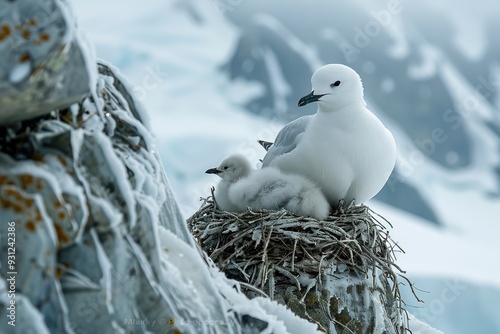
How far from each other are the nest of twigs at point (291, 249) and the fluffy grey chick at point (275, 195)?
0.10 metres

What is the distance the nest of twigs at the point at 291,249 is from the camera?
470 cm

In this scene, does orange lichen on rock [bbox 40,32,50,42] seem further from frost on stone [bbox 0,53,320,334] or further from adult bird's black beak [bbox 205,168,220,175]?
adult bird's black beak [bbox 205,168,220,175]

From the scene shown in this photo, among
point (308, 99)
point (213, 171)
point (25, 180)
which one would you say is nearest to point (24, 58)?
point (25, 180)

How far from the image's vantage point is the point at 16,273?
202cm

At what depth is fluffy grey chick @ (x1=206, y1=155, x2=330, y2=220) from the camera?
5.01 m

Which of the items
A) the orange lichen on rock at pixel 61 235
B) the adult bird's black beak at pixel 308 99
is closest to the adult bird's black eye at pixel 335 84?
the adult bird's black beak at pixel 308 99

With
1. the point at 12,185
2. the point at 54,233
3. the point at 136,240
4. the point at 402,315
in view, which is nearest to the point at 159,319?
the point at 136,240

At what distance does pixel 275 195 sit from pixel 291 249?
50cm

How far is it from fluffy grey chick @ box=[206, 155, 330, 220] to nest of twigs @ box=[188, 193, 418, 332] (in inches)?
3.9

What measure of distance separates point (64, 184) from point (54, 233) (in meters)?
0.16

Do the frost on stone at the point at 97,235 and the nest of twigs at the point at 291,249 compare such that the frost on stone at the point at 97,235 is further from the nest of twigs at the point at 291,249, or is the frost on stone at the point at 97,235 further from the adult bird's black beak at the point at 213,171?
the adult bird's black beak at the point at 213,171

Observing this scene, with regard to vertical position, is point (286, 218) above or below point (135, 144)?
below

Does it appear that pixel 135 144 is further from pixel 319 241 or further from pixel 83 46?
pixel 319 241

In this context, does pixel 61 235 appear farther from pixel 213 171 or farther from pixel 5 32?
pixel 213 171
